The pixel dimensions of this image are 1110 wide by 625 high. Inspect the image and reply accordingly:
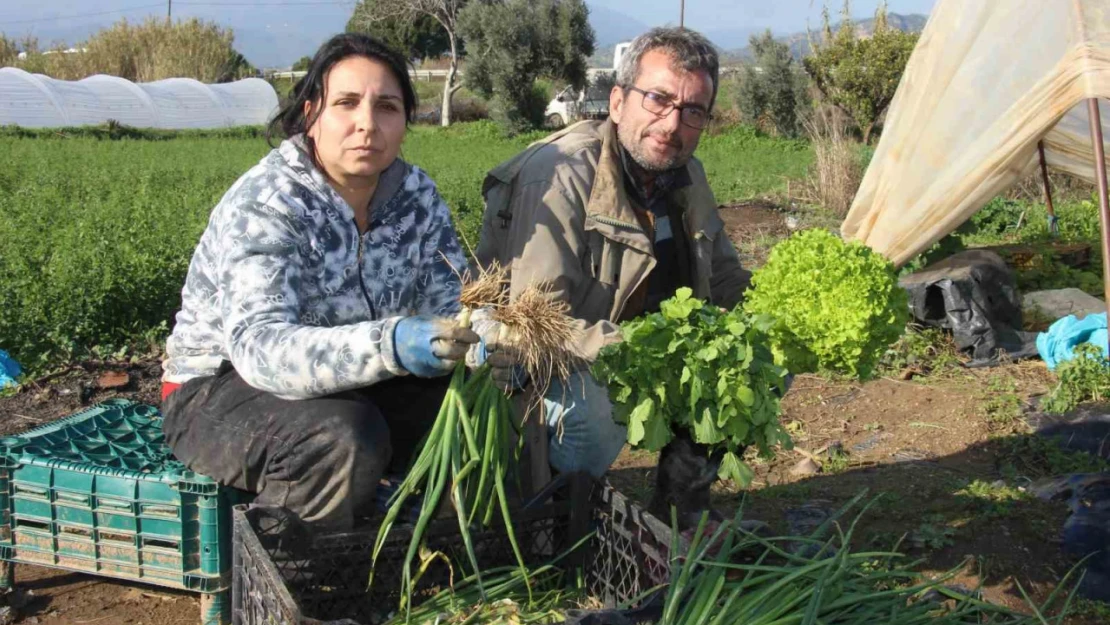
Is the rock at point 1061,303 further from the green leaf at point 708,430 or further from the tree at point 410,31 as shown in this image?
the tree at point 410,31

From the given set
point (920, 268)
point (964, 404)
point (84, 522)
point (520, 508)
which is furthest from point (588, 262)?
point (920, 268)

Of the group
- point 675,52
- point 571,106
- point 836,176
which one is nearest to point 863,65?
point 836,176

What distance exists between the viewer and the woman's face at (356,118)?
284cm

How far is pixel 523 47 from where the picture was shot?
33.7 metres

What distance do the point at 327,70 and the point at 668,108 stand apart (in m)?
1.10

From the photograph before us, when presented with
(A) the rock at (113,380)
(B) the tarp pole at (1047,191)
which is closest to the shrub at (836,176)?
(B) the tarp pole at (1047,191)

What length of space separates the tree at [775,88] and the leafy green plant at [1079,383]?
2420cm

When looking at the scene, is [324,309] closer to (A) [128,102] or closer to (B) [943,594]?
(B) [943,594]

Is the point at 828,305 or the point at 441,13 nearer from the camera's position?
the point at 828,305

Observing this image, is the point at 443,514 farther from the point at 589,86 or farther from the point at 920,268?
the point at 589,86

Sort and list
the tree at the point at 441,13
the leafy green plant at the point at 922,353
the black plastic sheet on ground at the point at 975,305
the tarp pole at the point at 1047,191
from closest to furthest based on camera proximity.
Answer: the leafy green plant at the point at 922,353
the black plastic sheet on ground at the point at 975,305
the tarp pole at the point at 1047,191
the tree at the point at 441,13

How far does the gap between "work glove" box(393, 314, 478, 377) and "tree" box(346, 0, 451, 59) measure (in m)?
44.4

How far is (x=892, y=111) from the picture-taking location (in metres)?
6.71

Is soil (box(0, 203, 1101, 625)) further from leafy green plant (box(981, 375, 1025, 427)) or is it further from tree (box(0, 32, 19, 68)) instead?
tree (box(0, 32, 19, 68))
